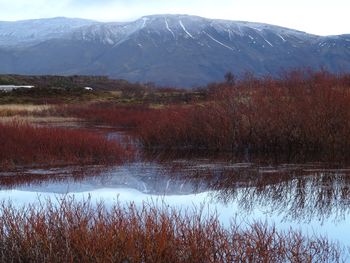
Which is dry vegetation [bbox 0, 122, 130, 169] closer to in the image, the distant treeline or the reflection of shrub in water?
the reflection of shrub in water

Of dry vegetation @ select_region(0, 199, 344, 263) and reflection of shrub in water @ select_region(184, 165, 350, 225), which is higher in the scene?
dry vegetation @ select_region(0, 199, 344, 263)

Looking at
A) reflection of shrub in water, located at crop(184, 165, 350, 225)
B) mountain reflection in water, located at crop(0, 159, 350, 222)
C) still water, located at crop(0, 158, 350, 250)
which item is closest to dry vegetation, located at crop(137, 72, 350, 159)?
still water, located at crop(0, 158, 350, 250)

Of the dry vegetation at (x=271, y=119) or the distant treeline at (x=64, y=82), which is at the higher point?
the dry vegetation at (x=271, y=119)

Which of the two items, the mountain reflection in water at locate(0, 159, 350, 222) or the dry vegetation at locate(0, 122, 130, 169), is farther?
the dry vegetation at locate(0, 122, 130, 169)

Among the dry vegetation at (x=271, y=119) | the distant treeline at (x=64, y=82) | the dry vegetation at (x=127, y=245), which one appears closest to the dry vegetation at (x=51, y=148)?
the dry vegetation at (x=271, y=119)

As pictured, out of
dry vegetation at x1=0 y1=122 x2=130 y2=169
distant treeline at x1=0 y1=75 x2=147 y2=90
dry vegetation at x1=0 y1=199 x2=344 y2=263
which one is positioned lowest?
distant treeline at x1=0 y1=75 x2=147 y2=90

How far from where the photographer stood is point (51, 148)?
2052cm

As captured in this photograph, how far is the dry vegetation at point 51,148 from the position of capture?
19362 millimetres

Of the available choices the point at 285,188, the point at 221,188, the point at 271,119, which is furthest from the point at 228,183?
the point at 271,119

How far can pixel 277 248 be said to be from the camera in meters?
8.73

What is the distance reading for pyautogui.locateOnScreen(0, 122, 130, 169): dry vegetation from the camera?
63.5 feet

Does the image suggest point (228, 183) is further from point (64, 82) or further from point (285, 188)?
point (64, 82)

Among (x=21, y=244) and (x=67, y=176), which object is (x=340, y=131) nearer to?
(x=67, y=176)

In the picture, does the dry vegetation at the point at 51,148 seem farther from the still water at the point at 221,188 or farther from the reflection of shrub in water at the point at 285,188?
the reflection of shrub in water at the point at 285,188
